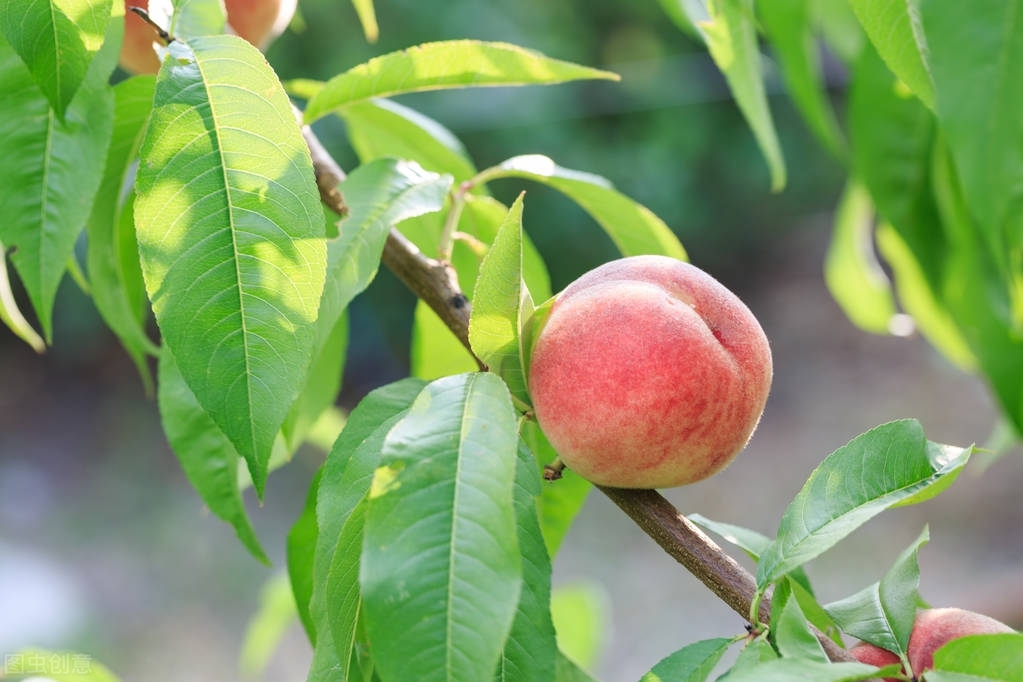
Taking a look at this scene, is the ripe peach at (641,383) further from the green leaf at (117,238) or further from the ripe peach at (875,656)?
the green leaf at (117,238)

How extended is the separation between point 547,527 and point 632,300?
6.6 inches

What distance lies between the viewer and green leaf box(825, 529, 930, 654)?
1.20 feet

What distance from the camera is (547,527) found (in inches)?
→ 19.9

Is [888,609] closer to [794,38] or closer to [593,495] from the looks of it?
[794,38]

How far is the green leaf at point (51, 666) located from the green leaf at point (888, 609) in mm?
343

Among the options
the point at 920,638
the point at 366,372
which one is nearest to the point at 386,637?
the point at 920,638

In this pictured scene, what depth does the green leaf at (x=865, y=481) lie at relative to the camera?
1.14 feet

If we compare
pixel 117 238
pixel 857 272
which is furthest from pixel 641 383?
pixel 857 272

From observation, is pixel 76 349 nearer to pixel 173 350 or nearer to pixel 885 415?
pixel 885 415

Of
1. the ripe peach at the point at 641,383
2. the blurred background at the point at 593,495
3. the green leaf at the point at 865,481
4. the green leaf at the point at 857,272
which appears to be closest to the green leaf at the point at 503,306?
the ripe peach at the point at 641,383

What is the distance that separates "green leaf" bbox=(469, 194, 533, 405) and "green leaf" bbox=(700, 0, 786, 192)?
17 cm

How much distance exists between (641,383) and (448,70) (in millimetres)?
174

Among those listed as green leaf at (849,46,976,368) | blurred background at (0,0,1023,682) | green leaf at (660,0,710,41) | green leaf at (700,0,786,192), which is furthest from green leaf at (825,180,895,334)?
→ blurred background at (0,0,1023,682)

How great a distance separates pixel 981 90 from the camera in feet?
1.40
